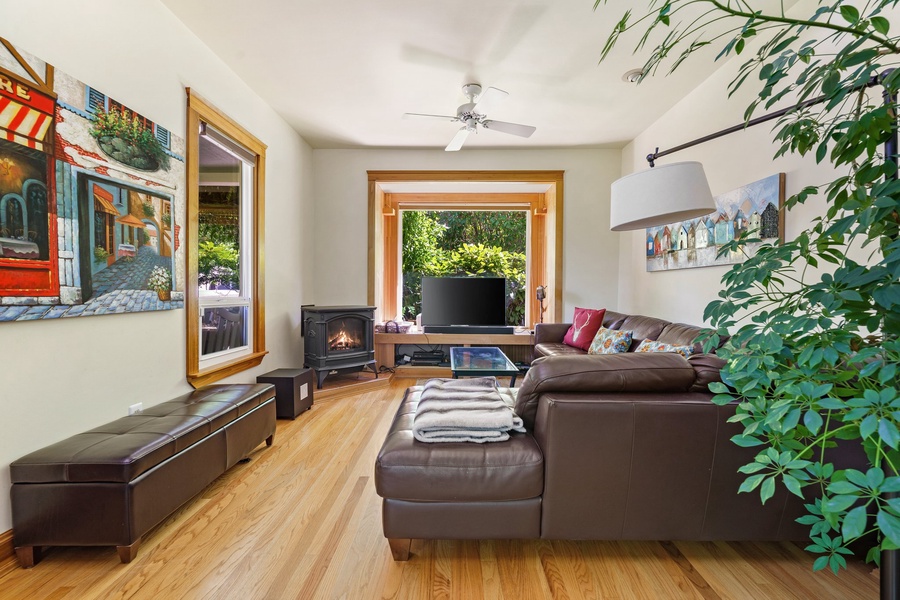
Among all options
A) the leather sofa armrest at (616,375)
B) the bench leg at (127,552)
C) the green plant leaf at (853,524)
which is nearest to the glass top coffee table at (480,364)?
the leather sofa armrest at (616,375)

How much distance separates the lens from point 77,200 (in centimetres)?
189

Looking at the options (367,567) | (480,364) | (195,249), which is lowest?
(367,567)

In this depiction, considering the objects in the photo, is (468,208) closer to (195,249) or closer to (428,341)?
(428,341)

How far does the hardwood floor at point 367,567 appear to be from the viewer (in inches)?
59.2

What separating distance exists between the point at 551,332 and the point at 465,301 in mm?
1186

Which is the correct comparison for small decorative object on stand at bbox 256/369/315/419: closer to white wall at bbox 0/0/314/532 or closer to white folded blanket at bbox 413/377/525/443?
white wall at bbox 0/0/314/532

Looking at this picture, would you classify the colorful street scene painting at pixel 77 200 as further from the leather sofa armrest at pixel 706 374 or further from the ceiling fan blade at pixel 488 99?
the leather sofa armrest at pixel 706 374

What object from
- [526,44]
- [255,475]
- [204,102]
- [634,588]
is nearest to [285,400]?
[255,475]

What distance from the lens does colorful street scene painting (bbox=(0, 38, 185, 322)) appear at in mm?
1629

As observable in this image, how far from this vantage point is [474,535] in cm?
161

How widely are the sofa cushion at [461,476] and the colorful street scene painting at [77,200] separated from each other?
1639 mm

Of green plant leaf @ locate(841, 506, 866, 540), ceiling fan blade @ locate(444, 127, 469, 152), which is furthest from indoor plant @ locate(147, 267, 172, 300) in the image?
green plant leaf @ locate(841, 506, 866, 540)

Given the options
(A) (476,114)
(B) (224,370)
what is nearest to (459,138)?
(A) (476,114)

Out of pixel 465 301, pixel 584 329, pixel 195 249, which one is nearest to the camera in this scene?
pixel 195 249
